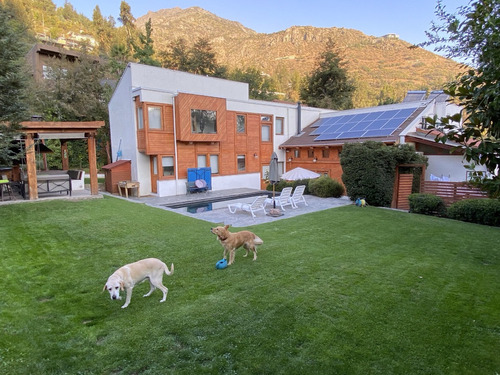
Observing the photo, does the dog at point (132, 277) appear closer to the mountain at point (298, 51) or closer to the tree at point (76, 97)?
the tree at point (76, 97)

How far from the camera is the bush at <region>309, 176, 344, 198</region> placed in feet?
53.2

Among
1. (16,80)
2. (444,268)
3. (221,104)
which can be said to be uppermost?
(221,104)

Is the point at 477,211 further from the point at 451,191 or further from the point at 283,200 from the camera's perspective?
the point at 283,200

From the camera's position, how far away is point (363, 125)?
20.8m

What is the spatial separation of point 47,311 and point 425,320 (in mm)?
5002

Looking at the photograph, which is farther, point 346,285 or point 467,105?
point 346,285

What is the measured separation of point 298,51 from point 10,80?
12468 centimetres

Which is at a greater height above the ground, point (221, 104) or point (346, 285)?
point (221, 104)

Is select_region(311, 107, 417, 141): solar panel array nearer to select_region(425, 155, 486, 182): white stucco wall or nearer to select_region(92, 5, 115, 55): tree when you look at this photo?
select_region(425, 155, 486, 182): white stucco wall

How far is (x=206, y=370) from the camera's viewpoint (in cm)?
293

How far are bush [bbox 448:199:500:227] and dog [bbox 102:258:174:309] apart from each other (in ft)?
36.1

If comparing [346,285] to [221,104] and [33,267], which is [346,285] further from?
[221,104]

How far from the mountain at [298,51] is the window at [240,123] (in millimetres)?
35580

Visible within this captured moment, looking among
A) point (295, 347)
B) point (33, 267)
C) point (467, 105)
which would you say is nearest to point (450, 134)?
point (467, 105)
